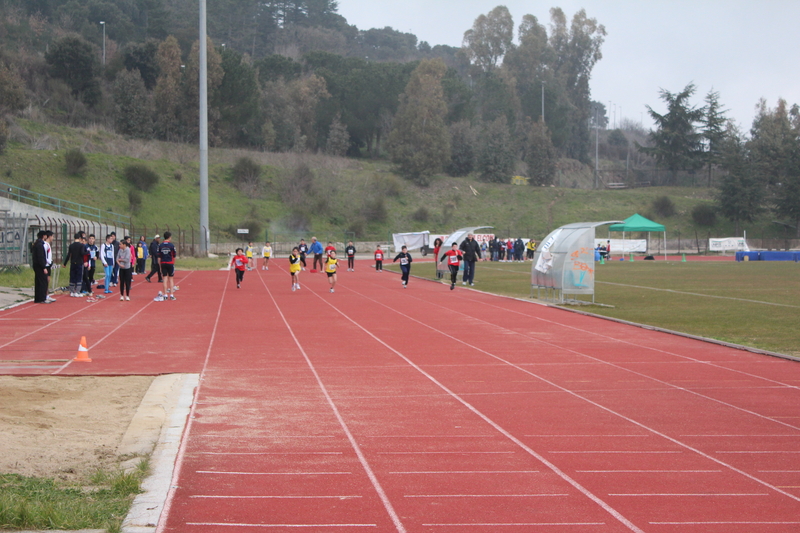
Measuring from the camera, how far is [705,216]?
80312mm

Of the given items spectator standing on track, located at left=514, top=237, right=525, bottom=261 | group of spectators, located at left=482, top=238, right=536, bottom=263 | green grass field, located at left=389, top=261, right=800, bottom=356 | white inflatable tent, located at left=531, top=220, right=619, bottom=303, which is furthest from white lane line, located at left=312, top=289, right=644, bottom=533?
spectator standing on track, located at left=514, top=237, right=525, bottom=261

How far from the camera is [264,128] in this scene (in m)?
86.2

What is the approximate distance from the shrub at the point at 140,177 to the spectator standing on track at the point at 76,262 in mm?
45954

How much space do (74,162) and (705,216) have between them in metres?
61.6

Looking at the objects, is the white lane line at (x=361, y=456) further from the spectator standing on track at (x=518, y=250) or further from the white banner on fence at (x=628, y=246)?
the white banner on fence at (x=628, y=246)

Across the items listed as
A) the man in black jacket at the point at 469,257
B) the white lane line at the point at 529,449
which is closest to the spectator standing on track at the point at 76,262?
the white lane line at the point at 529,449

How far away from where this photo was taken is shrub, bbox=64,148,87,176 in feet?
210

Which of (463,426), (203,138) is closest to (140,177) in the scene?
(203,138)

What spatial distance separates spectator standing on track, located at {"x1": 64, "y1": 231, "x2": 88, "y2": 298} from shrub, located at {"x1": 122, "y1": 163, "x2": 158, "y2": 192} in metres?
46.0

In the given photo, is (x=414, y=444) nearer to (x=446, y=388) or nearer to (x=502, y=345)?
(x=446, y=388)

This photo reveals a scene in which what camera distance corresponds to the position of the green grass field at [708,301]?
15.3m

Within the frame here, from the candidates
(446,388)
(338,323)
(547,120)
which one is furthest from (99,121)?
(446,388)

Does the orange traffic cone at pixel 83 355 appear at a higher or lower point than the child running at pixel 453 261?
lower

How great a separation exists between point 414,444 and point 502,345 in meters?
6.91
